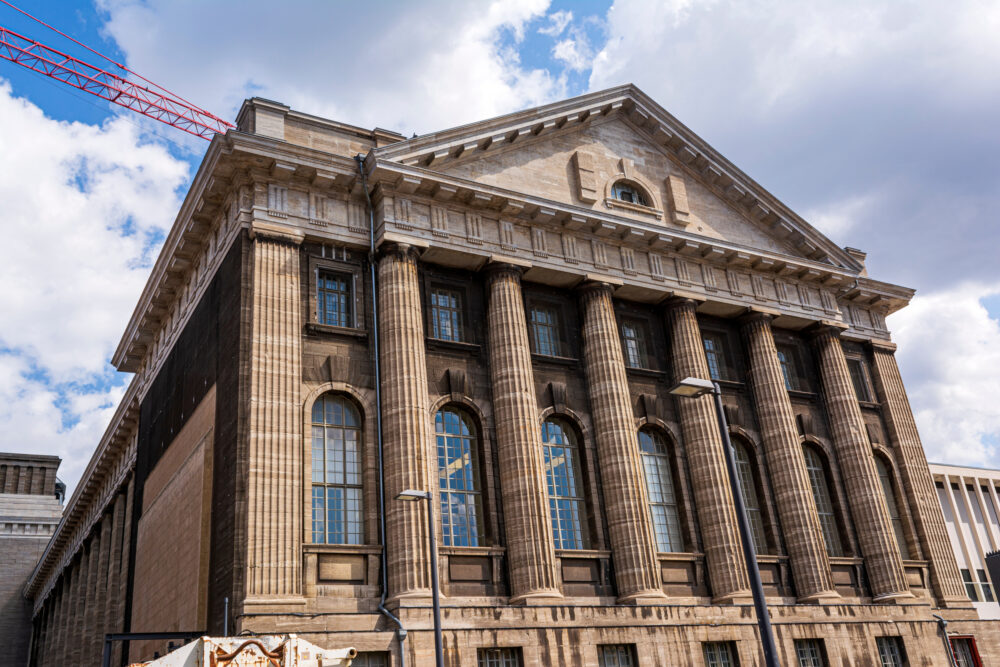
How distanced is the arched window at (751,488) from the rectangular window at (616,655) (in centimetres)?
823

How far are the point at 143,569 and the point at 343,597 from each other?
13342 millimetres

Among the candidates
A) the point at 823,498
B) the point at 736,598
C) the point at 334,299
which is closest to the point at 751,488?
the point at 823,498

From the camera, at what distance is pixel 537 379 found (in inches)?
1140

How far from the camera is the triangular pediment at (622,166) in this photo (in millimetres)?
30141

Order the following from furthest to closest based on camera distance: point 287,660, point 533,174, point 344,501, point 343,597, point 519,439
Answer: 1. point 533,174
2. point 519,439
3. point 344,501
4. point 343,597
5. point 287,660

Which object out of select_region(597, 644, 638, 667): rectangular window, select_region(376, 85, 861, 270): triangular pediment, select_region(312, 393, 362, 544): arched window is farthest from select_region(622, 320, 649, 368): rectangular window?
select_region(312, 393, 362, 544): arched window

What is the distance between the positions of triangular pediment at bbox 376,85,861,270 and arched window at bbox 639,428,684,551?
802cm

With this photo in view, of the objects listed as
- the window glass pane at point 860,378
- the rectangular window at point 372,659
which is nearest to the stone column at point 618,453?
the rectangular window at point 372,659

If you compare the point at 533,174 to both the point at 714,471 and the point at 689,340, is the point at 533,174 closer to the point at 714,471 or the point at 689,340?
the point at 689,340

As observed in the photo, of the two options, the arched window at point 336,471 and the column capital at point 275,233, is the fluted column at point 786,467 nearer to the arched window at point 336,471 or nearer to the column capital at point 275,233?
the arched window at point 336,471

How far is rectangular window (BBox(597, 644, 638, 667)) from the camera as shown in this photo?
24.9 m

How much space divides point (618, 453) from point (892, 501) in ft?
49.0

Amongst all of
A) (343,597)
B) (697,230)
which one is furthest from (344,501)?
(697,230)

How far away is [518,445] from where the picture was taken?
86.6 ft
